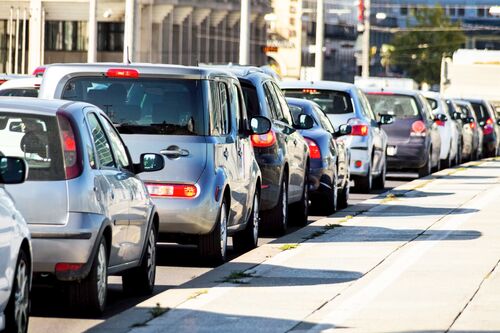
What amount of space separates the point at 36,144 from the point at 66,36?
8071cm

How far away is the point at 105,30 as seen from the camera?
9119cm

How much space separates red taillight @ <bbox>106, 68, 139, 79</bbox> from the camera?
14430 mm

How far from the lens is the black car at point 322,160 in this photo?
69.2ft

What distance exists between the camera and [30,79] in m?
21.3

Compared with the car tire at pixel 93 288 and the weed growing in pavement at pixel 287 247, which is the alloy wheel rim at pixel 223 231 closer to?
the weed growing in pavement at pixel 287 247

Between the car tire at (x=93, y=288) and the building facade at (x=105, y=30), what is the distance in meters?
69.7

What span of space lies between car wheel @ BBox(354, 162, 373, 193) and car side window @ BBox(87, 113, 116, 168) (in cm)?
1528

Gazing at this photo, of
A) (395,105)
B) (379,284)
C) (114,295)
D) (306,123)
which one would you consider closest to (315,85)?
(306,123)

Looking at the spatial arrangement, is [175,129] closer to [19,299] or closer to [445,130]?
[19,299]

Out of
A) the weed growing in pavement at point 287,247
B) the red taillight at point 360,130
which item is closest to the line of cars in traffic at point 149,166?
the weed growing in pavement at point 287,247

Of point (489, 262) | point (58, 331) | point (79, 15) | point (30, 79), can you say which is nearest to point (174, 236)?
point (489, 262)

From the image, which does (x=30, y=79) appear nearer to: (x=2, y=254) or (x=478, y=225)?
(x=478, y=225)

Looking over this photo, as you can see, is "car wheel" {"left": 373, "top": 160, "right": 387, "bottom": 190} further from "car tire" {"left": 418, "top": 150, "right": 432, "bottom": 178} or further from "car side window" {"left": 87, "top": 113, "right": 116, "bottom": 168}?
"car side window" {"left": 87, "top": 113, "right": 116, "bottom": 168}

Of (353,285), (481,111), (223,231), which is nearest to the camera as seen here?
(353,285)
